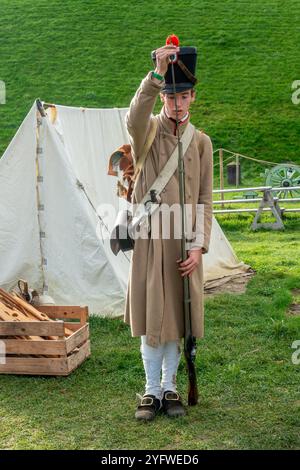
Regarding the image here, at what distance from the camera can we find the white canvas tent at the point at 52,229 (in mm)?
6406

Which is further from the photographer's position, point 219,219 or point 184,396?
point 219,219

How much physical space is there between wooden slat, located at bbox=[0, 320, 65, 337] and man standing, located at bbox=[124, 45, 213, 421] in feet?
3.47

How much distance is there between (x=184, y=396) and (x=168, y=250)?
1.11 meters

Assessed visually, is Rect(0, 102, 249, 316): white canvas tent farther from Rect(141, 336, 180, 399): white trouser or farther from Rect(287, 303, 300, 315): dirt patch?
Rect(141, 336, 180, 399): white trouser

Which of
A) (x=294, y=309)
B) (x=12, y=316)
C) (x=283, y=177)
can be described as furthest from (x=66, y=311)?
(x=283, y=177)

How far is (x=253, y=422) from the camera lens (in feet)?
12.7

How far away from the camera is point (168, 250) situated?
3.76 meters

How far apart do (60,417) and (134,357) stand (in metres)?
1.16

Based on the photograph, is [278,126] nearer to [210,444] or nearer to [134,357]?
[134,357]

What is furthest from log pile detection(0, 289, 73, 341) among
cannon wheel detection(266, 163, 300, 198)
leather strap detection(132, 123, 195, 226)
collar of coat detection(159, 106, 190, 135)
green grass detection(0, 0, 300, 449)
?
cannon wheel detection(266, 163, 300, 198)

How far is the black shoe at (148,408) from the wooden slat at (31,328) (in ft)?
3.47

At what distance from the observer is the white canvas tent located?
641cm

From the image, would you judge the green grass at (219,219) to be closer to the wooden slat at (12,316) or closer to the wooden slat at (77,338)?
the wooden slat at (77,338)

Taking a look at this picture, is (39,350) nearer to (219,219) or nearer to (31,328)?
(31,328)
